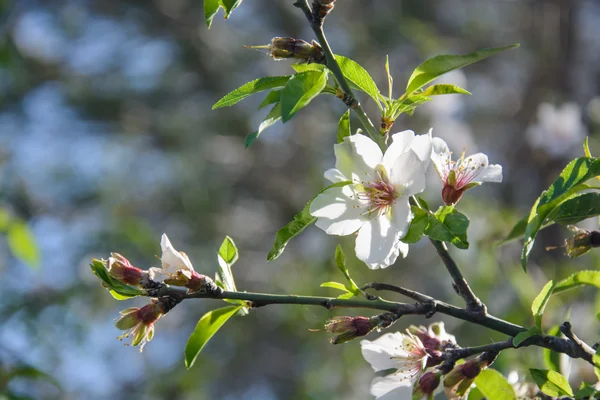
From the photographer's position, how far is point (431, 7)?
14.6 ft

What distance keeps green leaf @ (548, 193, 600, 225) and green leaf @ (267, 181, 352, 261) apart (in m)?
0.22

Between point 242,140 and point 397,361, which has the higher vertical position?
point 397,361

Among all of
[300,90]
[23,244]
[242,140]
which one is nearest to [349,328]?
[300,90]

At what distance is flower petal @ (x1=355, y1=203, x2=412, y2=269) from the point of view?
0.68 metres

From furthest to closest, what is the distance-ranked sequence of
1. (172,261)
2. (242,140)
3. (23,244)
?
(242,140), (23,244), (172,261)

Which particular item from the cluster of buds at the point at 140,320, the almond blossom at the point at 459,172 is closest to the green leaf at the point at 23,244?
the cluster of buds at the point at 140,320

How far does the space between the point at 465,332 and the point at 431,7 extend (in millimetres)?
2698

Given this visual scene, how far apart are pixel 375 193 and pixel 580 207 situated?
0.22 metres

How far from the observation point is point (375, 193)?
752 mm

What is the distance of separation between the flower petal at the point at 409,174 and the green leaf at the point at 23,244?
0.95 meters

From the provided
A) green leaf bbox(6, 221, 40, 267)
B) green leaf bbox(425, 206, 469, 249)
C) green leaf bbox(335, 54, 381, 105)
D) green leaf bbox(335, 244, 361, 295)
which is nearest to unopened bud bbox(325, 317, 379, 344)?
green leaf bbox(335, 244, 361, 295)

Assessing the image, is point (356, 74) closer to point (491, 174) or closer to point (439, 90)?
point (439, 90)

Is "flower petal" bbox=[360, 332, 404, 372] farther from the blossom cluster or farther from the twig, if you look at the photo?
the twig

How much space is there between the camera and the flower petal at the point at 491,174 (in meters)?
0.73
